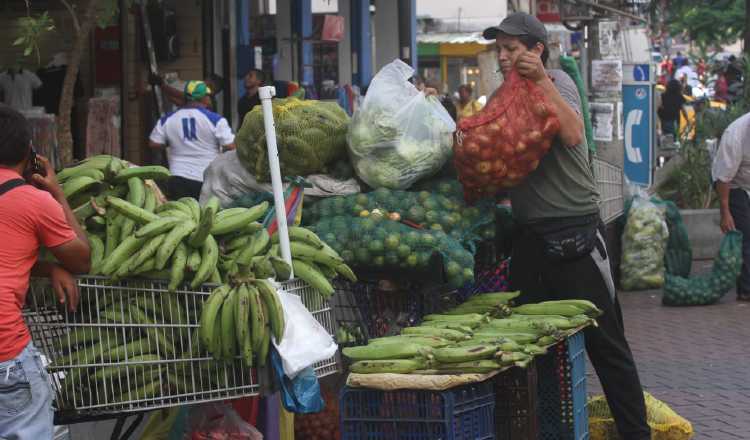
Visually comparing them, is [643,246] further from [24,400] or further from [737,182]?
[24,400]

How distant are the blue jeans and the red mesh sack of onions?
2527 mm

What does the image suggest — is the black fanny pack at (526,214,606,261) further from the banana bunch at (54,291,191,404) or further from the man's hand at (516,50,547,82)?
the banana bunch at (54,291,191,404)

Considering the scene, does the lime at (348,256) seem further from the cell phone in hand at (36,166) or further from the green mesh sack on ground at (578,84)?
the cell phone in hand at (36,166)

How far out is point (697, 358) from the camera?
957cm

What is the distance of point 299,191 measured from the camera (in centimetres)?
630

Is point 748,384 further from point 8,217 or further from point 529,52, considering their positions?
point 8,217

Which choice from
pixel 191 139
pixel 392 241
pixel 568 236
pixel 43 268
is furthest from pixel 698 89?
pixel 43 268

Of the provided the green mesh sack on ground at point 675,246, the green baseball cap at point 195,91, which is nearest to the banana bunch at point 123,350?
the green baseball cap at point 195,91

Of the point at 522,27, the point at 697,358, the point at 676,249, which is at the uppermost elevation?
the point at 522,27

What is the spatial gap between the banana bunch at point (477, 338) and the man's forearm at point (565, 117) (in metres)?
0.76

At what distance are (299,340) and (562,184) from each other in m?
1.88

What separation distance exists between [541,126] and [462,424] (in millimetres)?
1597

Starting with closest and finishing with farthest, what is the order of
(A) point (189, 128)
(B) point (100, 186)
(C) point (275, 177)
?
(B) point (100, 186) → (C) point (275, 177) → (A) point (189, 128)

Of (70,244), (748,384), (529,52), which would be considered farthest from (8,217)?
(748,384)
